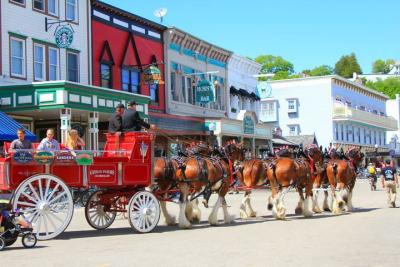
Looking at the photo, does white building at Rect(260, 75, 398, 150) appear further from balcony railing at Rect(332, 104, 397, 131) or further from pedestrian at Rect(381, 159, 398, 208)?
pedestrian at Rect(381, 159, 398, 208)

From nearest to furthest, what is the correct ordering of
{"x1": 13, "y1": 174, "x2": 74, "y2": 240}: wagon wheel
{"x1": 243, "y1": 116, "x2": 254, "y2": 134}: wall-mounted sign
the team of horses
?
{"x1": 13, "y1": 174, "x2": 74, "y2": 240}: wagon wheel
the team of horses
{"x1": 243, "y1": 116, "x2": 254, "y2": 134}: wall-mounted sign

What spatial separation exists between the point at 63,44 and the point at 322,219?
13378 millimetres

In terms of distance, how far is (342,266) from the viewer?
8.94 metres

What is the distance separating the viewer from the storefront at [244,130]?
3647 cm

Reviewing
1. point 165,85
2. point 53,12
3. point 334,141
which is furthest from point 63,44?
point 334,141

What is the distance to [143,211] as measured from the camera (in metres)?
13.3

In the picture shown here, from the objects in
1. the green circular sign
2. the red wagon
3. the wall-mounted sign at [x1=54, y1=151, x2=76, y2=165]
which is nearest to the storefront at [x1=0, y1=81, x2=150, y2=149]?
the green circular sign

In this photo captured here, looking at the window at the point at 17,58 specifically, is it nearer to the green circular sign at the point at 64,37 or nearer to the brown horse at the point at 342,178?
the green circular sign at the point at 64,37

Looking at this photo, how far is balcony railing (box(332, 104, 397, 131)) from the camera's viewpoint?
60.9 meters

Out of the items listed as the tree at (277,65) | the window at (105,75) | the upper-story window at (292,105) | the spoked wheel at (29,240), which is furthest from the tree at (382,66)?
the spoked wheel at (29,240)

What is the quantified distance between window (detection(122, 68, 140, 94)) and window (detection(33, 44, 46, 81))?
18.7 feet

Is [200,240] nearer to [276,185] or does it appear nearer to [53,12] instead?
[276,185]

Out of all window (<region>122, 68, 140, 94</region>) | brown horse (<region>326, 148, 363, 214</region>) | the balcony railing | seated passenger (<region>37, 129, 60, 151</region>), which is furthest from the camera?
the balcony railing

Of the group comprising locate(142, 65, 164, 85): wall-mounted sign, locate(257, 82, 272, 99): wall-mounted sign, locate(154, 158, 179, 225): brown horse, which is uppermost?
locate(257, 82, 272, 99): wall-mounted sign
